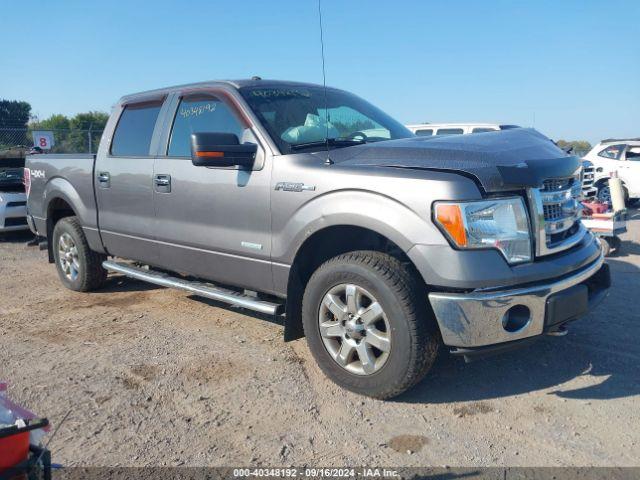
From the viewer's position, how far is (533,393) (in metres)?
3.41

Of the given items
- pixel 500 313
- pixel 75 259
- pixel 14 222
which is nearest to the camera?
pixel 500 313

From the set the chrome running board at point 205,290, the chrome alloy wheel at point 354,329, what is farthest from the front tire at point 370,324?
the chrome running board at point 205,290

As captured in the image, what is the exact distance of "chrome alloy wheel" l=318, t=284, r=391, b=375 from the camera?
3234 millimetres

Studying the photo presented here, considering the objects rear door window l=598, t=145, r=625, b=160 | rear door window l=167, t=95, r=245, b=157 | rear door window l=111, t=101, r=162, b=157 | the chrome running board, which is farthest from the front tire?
rear door window l=598, t=145, r=625, b=160

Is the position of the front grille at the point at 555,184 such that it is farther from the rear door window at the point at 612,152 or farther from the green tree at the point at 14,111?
the green tree at the point at 14,111

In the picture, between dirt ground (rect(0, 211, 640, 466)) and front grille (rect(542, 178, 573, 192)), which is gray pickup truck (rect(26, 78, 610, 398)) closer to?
front grille (rect(542, 178, 573, 192))

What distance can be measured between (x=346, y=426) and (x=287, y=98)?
251cm

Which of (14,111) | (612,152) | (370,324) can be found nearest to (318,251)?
(370,324)

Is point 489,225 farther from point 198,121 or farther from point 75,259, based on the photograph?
point 75,259

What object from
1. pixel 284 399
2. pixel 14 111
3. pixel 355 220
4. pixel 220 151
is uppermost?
pixel 14 111

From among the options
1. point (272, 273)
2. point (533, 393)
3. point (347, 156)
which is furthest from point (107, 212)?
point (533, 393)

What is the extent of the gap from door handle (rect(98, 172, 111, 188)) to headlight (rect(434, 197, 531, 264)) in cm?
338

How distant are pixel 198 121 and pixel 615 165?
40.3ft

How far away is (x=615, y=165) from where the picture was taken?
44.8 ft
